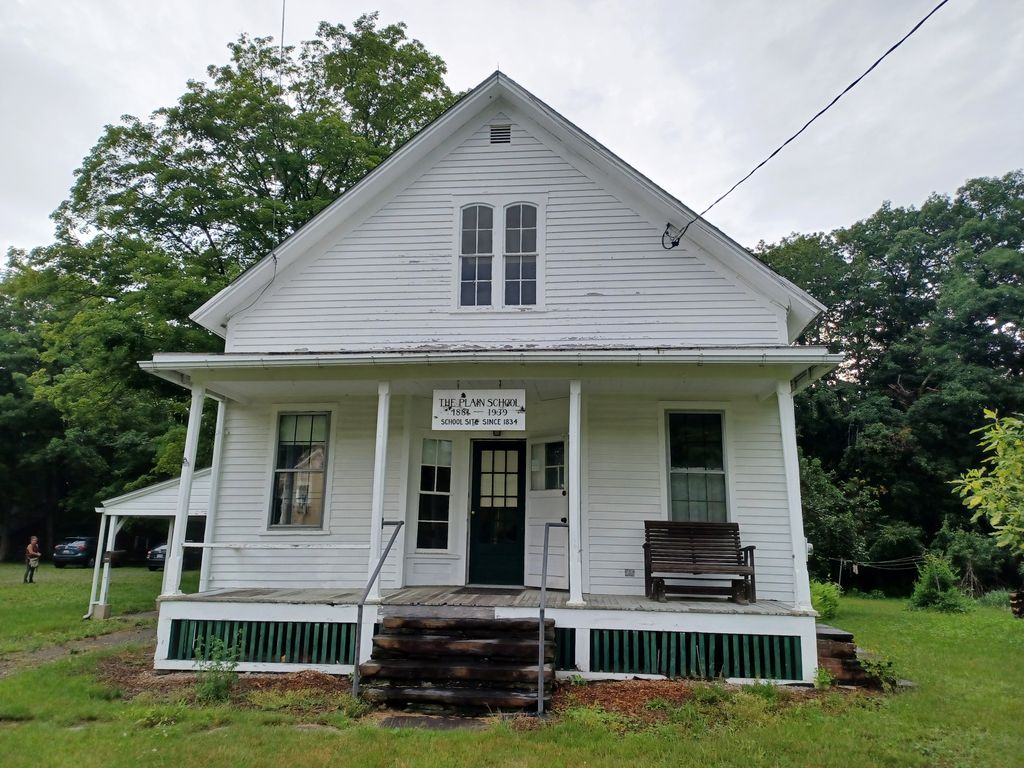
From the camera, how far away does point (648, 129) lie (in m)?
12.1

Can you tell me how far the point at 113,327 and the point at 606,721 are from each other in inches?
447

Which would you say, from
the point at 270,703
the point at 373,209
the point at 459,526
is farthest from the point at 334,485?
the point at 373,209

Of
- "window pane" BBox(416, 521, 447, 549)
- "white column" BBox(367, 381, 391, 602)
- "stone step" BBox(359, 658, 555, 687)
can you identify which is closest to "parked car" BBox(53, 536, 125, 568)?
"window pane" BBox(416, 521, 447, 549)

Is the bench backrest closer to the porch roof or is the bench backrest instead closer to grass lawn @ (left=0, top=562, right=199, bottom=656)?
the porch roof

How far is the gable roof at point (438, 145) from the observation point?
28.2 feet

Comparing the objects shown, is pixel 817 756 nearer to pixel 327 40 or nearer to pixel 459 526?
pixel 459 526

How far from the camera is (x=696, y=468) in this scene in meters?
8.42

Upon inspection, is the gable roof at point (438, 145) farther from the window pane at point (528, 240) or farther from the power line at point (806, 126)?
the window pane at point (528, 240)

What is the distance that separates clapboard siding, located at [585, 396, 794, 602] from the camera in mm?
8055

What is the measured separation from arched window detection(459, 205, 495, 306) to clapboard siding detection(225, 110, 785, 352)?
0.18 metres

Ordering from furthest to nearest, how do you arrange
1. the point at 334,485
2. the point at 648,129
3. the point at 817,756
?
the point at 648,129
the point at 334,485
the point at 817,756

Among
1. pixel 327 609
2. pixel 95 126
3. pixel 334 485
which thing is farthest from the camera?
pixel 95 126

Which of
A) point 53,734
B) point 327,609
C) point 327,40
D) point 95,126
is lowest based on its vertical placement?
point 53,734

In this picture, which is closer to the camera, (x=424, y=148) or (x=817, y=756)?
(x=817, y=756)
